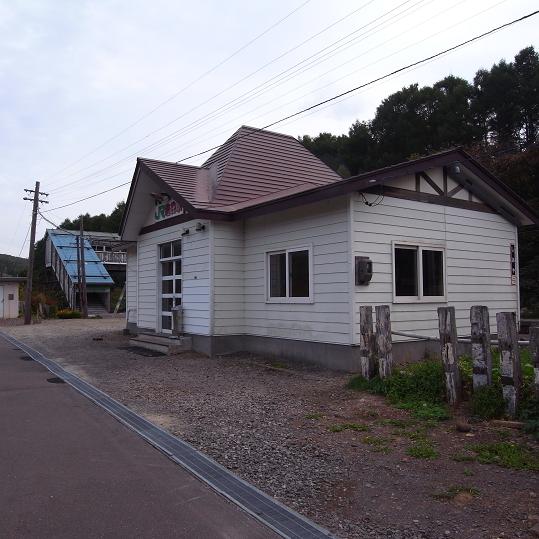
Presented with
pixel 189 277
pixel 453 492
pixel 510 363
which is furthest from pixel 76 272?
pixel 453 492

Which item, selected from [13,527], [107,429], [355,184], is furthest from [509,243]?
[13,527]

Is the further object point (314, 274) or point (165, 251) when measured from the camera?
point (165, 251)

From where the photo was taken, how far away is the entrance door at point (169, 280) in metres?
14.6

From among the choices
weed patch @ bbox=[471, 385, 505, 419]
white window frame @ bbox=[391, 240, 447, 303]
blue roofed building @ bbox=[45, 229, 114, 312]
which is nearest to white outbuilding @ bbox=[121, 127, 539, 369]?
white window frame @ bbox=[391, 240, 447, 303]

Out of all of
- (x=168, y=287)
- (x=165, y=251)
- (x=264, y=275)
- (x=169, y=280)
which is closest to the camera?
(x=264, y=275)

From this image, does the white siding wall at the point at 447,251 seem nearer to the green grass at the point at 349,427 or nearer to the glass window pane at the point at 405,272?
the glass window pane at the point at 405,272

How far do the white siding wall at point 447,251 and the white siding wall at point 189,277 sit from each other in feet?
14.2

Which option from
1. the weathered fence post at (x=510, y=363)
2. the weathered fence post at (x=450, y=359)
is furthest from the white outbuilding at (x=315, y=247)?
the weathered fence post at (x=510, y=363)

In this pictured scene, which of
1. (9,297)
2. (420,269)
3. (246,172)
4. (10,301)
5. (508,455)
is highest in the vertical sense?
(246,172)

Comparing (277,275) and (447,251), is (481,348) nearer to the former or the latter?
(447,251)

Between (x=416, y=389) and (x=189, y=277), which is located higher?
(x=189, y=277)

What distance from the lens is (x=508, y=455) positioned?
4930 mm

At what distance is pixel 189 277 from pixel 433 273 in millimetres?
6140

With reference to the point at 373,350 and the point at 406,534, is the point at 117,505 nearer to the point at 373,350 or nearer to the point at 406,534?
the point at 406,534
